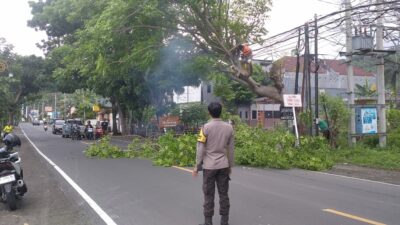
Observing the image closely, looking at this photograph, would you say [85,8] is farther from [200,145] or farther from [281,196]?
[200,145]

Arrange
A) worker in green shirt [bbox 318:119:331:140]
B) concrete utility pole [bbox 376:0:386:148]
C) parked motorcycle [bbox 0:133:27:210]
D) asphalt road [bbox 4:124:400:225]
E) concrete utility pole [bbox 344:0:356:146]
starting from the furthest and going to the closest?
worker in green shirt [bbox 318:119:331:140]
concrete utility pole [bbox 376:0:386:148]
concrete utility pole [bbox 344:0:356:146]
parked motorcycle [bbox 0:133:27:210]
asphalt road [bbox 4:124:400:225]

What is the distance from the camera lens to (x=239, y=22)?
937 inches

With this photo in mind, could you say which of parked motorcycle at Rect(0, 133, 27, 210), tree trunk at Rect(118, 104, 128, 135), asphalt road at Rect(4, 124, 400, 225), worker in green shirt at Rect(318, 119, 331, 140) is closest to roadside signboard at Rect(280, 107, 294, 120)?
worker in green shirt at Rect(318, 119, 331, 140)

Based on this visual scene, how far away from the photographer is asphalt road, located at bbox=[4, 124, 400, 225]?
8148mm

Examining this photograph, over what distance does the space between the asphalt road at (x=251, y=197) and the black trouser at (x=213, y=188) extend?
2.50 feet

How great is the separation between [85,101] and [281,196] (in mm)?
77104

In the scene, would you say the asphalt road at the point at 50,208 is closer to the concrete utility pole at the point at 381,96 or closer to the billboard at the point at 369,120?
the billboard at the point at 369,120

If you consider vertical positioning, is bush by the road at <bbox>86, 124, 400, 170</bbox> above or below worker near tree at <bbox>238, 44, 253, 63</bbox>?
below

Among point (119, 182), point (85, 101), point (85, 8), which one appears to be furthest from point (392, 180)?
point (85, 101)

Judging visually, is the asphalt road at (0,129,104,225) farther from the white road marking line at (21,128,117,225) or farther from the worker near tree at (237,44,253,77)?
the worker near tree at (237,44,253,77)

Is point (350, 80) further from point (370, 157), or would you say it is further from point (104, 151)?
point (104, 151)

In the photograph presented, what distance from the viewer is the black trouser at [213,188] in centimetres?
710

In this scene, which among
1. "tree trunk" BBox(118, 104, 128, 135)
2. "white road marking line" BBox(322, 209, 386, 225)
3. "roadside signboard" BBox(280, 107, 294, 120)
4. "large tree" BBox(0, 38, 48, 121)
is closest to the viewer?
"white road marking line" BBox(322, 209, 386, 225)

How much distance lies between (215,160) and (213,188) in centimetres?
42
